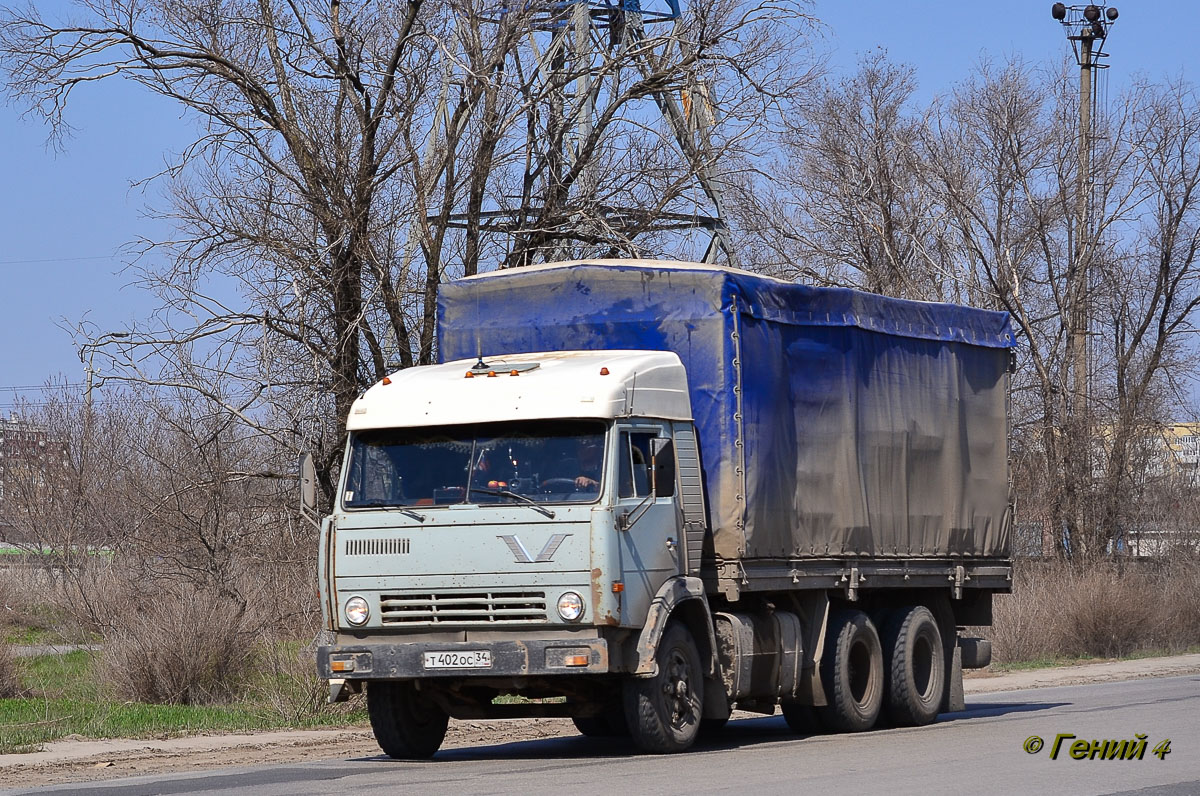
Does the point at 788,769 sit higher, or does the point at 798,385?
the point at 798,385

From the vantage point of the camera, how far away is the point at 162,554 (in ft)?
76.6

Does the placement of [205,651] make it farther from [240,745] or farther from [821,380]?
[821,380]

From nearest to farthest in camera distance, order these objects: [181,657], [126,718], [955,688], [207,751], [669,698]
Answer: [669,698]
[207,751]
[126,718]
[955,688]
[181,657]

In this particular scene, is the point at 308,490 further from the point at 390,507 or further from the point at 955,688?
the point at 955,688

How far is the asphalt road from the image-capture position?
984 cm

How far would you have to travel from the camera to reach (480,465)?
11.9 m

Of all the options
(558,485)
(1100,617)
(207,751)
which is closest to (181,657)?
(207,751)

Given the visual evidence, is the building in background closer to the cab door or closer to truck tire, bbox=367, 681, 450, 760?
truck tire, bbox=367, 681, 450, 760

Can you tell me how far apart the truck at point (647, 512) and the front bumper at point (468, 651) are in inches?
0.7

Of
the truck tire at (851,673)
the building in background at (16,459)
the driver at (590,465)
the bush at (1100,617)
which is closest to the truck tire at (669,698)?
the driver at (590,465)

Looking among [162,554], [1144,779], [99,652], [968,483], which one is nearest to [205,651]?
[99,652]

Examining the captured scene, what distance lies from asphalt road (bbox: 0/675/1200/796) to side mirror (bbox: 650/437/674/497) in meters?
2.06

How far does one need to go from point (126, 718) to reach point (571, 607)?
6963 millimetres

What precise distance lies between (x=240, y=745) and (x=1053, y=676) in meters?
14.6
